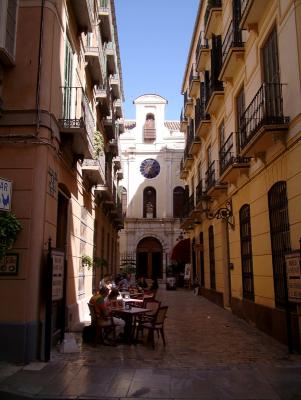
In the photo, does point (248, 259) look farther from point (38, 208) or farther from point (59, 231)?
point (38, 208)

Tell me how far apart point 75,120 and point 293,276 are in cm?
562

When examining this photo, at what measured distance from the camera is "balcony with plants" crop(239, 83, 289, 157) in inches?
365

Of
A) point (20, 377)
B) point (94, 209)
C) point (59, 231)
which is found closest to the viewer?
point (20, 377)

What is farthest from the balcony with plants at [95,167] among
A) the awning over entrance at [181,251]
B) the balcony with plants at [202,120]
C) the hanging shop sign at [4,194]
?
the awning over entrance at [181,251]

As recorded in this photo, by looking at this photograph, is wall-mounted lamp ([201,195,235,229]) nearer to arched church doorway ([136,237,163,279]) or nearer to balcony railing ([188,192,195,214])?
balcony railing ([188,192,195,214])

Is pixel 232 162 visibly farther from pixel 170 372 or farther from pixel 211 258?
pixel 211 258

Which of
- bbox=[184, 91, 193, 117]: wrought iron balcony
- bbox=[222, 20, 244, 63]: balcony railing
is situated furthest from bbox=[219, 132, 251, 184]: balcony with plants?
bbox=[184, 91, 193, 117]: wrought iron balcony

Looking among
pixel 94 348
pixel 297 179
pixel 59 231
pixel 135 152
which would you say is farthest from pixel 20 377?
pixel 135 152

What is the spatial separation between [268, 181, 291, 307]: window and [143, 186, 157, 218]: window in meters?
28.0

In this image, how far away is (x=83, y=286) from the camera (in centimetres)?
1385

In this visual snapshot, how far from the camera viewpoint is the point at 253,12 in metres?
10.8

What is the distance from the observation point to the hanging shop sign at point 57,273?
8461 mm

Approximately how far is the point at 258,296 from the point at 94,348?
185 inches

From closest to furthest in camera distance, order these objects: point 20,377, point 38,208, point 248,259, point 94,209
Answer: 1. point 20,377
2. point 38,208
3. point 248,259
4. point 94,209
